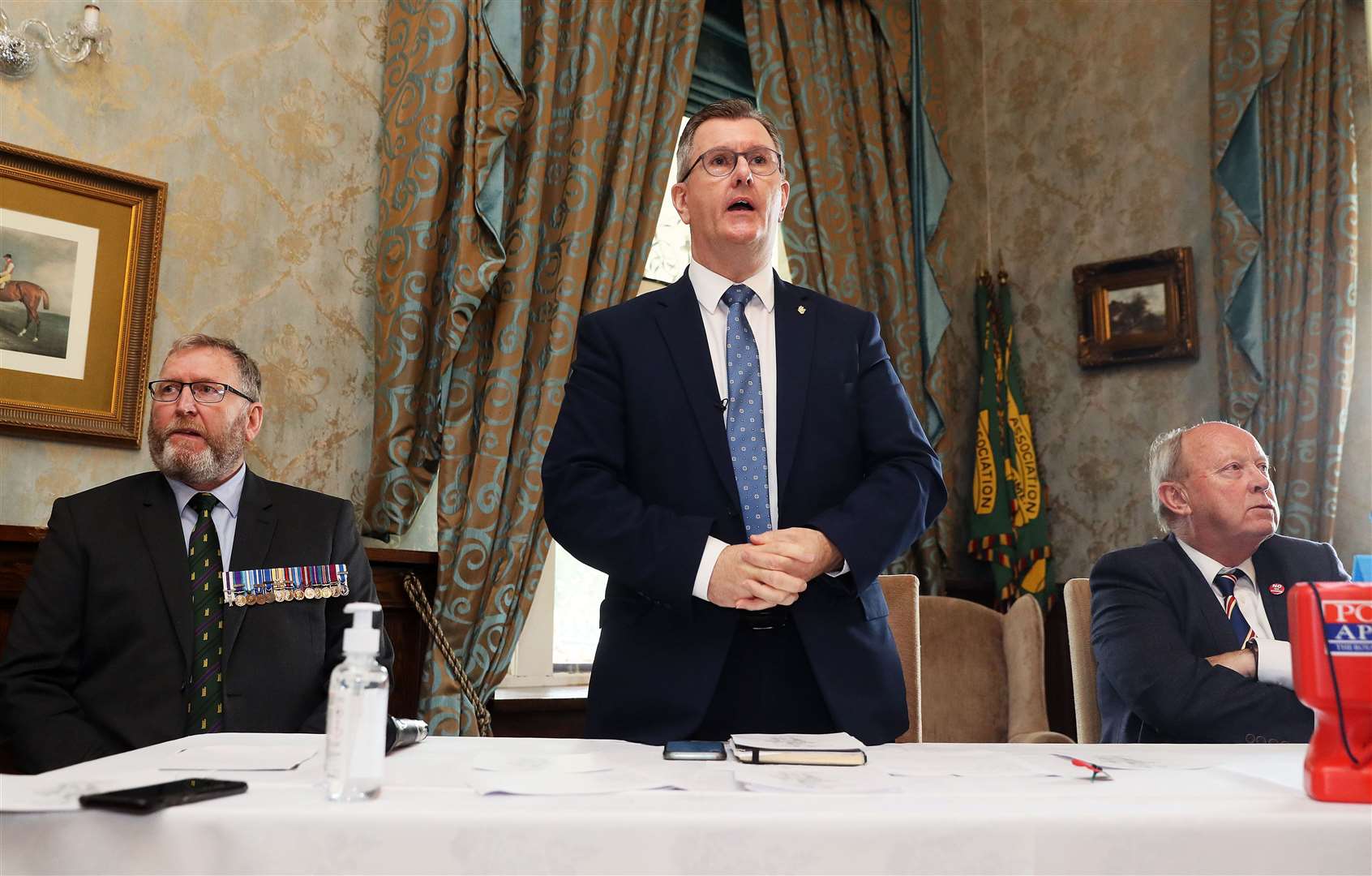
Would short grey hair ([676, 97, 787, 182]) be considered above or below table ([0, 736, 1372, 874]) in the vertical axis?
above

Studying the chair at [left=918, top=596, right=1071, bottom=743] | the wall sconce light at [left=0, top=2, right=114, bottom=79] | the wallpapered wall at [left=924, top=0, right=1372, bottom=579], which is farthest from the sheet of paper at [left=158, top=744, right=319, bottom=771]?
the wallpapered wall at [left=924, top=0, right=1372, bottom=579]

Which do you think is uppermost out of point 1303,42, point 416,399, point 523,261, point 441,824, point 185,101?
point 1303,42

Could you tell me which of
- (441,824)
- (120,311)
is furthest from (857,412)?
(120,311)

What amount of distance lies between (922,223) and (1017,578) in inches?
56.6

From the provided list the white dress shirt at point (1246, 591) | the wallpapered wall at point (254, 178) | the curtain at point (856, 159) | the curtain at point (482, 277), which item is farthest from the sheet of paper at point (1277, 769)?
the curtain at point (856, 159)

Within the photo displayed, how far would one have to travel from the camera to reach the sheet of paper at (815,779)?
3.34 feet

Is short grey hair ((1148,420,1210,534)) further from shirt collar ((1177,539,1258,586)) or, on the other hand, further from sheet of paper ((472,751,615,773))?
sheet of paper ((472,751,615,773))

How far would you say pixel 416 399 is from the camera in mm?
2971

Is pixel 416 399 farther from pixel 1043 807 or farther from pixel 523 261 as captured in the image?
pixel 1043 807

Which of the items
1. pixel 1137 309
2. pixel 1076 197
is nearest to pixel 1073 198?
pixel 1076 197

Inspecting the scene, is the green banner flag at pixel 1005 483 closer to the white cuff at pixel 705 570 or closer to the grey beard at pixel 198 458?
the grey beard at pixel 198 458

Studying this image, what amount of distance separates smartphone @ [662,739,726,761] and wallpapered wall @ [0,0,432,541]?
1.87 meters

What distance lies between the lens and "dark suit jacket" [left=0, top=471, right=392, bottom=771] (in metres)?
1.94

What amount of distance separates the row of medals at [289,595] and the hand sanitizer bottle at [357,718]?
4.05 feet
